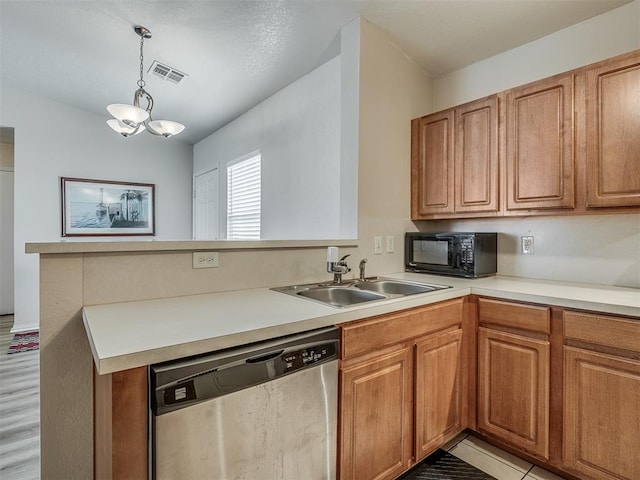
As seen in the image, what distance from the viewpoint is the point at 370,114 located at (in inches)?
88.6

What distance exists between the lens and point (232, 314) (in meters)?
1.21

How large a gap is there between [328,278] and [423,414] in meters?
0.88

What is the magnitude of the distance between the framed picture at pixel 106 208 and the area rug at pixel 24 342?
129cm

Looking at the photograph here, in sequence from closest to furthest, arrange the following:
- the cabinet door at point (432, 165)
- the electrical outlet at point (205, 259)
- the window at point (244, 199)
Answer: the electrical outlet at point (205, 259) → the cabinet door at point (432, 165) → the window at point (244, 199)

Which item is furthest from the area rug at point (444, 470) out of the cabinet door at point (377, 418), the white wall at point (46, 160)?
the white wall at point (46, 160)

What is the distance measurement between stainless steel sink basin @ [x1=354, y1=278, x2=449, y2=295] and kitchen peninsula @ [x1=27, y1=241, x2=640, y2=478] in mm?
253

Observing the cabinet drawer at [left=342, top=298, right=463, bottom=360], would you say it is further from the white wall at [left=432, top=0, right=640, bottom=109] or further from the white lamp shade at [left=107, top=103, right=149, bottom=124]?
the white lamp shade at [left=107, top=103, right=149, bottom=124]

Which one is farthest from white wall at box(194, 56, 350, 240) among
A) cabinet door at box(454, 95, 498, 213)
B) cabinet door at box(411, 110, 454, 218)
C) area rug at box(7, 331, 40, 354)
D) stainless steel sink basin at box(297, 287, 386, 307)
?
area rug at box(7, 331, 40, 354)

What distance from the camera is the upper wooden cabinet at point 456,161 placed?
210 cm

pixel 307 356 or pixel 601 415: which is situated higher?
A: pixel 307 356

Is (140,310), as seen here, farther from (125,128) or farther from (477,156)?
(125,128)

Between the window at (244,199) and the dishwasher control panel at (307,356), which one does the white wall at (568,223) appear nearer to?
the dishwasher control panel at (307,356)

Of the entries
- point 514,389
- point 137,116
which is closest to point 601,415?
point 514,389

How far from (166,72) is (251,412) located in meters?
3.11
